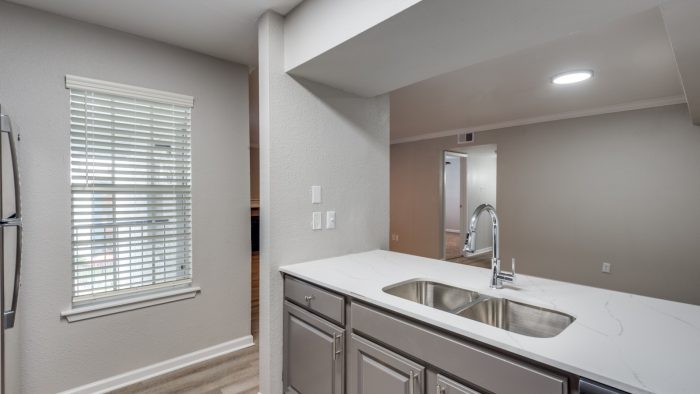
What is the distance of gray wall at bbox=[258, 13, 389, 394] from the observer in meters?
1.99

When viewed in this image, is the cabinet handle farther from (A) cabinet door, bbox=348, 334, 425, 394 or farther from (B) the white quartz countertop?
(B) the white quartz countertop

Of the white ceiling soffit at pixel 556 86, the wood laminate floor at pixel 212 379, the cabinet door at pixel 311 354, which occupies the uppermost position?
the white ceiling soffit at pixel 556 86

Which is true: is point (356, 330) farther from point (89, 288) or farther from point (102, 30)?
point (102, 30)

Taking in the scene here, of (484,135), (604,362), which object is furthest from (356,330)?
(484,135)

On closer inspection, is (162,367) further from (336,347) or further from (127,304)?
(336,347)

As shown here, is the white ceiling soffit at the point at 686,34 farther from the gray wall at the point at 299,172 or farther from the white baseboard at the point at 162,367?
the white baseboard at the point at 162,367

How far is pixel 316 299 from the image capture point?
1.76 metres

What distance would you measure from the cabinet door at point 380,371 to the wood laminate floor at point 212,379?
1018mm

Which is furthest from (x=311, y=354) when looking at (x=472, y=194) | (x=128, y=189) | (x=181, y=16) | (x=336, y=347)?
(x=472, y=194)

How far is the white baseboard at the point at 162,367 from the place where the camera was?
2127 millimetres

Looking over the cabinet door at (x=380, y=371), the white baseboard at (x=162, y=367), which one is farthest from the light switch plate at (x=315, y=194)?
the white baseboard at (x=162, y=367)

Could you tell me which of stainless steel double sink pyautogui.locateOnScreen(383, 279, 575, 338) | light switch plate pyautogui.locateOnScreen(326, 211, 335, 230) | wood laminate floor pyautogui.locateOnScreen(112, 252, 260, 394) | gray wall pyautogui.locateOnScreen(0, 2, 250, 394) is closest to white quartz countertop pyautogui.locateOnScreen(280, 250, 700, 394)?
stainless steel double sink pyautogui.locateOnScreen(383, 279, 575, 338)

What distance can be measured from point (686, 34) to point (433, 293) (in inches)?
69.6

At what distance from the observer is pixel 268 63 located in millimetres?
1969
